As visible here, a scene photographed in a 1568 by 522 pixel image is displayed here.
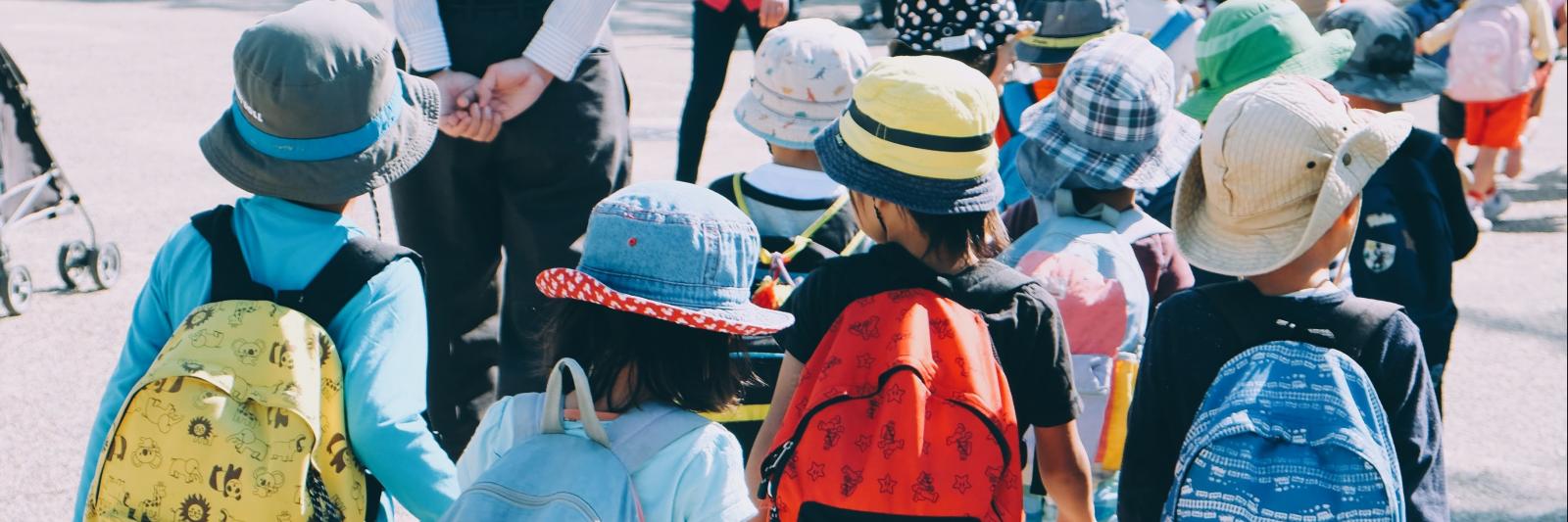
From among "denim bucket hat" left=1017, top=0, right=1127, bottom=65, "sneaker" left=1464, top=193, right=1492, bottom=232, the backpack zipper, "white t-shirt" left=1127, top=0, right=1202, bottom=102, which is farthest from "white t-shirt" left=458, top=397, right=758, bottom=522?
"sneaker" left=1464, top=193, right=1492, bottom=232

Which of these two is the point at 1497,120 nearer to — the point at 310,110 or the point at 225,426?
the point at 310,110

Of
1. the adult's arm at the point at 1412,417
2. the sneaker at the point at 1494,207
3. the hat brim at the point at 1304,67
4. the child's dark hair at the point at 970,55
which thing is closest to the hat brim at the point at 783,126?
the child's dark hair at the point at 970,55

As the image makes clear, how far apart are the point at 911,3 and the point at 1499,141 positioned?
520 cm

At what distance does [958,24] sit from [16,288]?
3.80 meters

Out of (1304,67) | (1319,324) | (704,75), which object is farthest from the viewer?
(704,75)

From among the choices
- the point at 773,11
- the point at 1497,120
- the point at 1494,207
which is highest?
the point at 773,11

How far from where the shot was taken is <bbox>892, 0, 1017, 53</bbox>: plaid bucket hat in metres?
4.31

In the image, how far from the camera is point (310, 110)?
2.48 meters

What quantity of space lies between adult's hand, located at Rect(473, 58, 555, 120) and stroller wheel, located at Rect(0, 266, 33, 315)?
3035 millimetres

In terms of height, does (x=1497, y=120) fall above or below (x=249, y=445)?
below

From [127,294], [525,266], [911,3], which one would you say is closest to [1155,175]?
[911,3]

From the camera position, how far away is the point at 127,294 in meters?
6.25

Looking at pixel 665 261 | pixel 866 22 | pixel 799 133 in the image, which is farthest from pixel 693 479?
pixel 866 22

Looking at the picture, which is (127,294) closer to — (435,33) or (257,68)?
(435,33)
